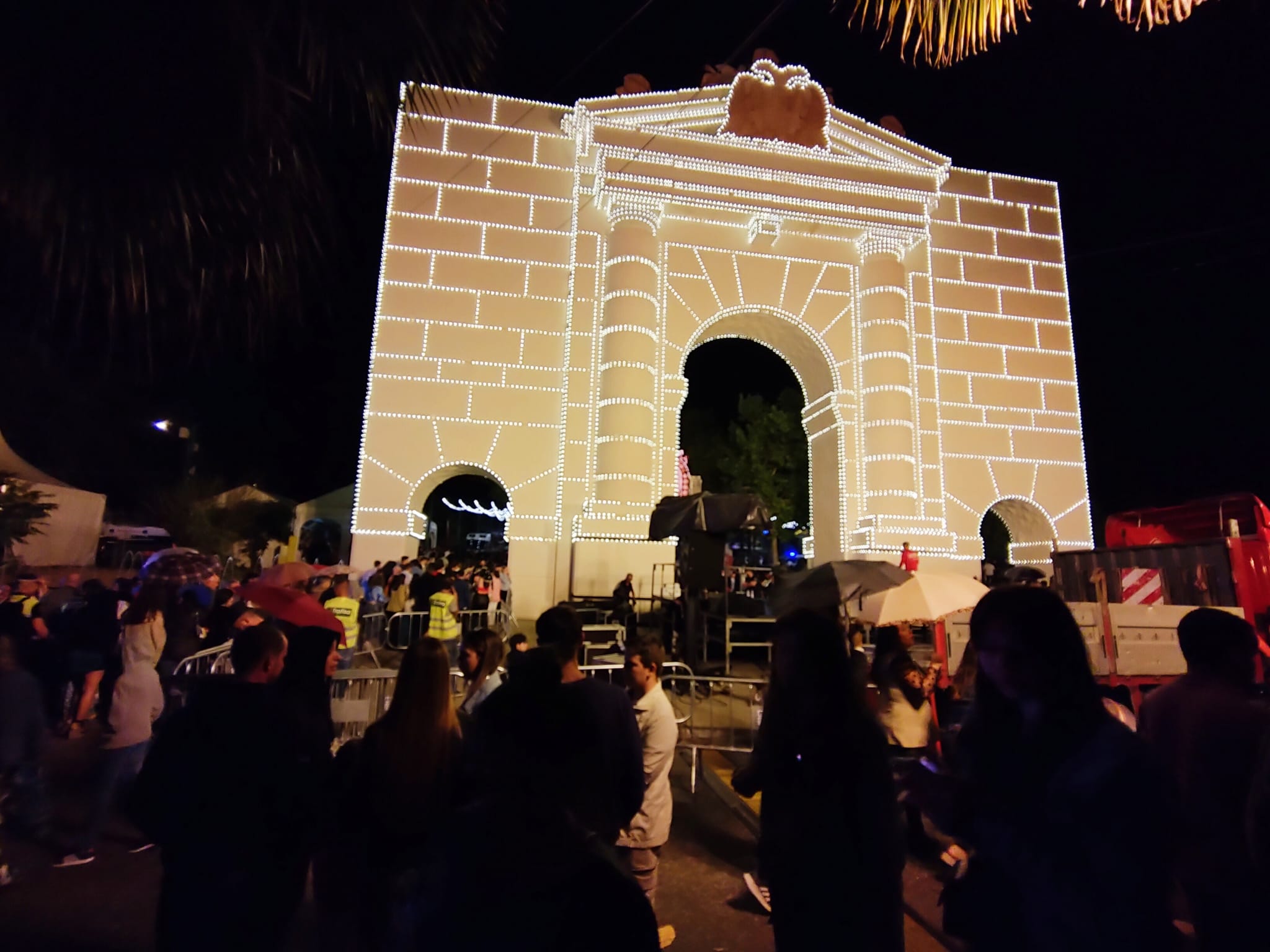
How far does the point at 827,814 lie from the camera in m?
2.34

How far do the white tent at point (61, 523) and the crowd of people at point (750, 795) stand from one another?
2069 cm

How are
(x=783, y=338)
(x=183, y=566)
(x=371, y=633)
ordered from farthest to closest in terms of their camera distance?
1. (x=783, y=338)
2. (x=371, y=633)
3. (x=183, y=566)

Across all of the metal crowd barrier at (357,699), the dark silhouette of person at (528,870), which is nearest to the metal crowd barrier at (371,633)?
the metal crowd barrier at (357,699)

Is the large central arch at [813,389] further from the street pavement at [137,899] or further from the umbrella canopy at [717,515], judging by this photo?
the street pavement at [137,899]

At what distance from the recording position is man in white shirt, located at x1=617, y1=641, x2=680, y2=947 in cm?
367

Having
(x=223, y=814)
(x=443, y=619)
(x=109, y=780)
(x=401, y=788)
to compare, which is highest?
(x=443, y=619)

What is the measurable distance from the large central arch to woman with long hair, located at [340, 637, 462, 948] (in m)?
14.2

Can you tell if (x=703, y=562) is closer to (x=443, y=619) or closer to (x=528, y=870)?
(x=443, y=619)

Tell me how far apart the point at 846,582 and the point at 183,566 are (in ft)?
25.1

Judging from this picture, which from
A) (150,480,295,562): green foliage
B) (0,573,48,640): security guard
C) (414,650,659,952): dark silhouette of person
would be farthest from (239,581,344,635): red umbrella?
(150,480,295,562): green foliage

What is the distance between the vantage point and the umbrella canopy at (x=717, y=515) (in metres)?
10.3

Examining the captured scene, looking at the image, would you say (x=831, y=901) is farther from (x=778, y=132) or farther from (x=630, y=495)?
(x=778, y=132)

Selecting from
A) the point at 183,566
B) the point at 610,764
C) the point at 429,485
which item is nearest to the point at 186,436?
the point at 429,485

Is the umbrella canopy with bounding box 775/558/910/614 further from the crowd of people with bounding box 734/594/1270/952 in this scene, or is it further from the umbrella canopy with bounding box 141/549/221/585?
the umbrella canopy with bounding box 141/549/221/585
